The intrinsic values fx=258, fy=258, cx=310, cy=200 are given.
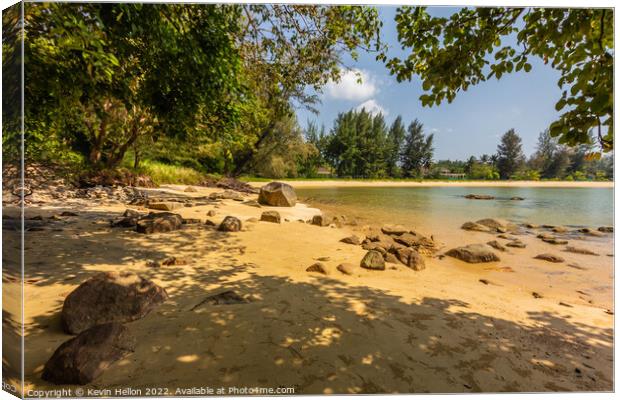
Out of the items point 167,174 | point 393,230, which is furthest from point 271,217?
point 167,174

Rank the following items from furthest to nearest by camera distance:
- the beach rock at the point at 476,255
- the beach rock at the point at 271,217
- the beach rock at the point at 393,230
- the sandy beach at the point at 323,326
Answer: the beach rock at the point at 393,230 < the beach rock at the point at 271,217 < the beach rock at the point at 476,255 < the sandy beach at the point at 323,326

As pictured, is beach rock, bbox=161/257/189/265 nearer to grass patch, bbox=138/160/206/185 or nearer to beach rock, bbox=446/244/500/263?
beach rock, bbox=446/244/500/263

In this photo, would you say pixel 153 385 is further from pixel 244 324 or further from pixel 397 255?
pixel 397 255

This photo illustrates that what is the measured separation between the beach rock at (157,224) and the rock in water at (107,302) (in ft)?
10.1

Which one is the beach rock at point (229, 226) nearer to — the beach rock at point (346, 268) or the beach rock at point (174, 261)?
the beach rock at point (174, 261)

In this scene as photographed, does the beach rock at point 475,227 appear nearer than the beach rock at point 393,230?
No

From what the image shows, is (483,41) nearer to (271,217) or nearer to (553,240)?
(271,217)

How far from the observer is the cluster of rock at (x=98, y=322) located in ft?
5.64

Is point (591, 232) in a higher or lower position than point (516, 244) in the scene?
higher

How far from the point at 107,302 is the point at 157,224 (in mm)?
3456

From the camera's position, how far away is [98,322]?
221 cm

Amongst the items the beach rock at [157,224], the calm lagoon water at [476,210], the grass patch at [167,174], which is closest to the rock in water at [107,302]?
the beach rock at [157,224]

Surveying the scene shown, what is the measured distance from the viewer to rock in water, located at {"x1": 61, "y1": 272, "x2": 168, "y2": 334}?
7.13 feet

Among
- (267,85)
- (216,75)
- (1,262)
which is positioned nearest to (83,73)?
(216,75)
